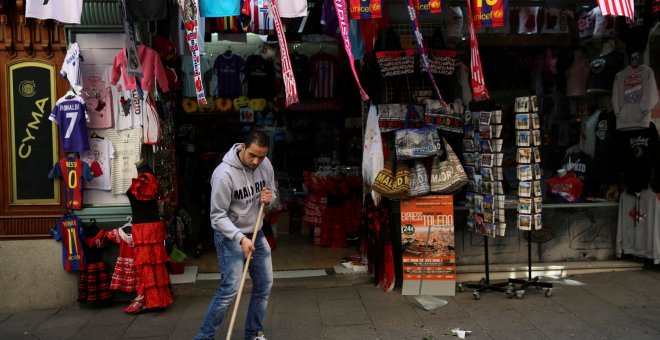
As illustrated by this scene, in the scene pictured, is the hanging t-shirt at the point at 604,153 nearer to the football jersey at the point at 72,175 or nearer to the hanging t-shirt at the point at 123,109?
the hanging t-shirt at the point at 123,109

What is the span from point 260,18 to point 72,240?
3.37 m

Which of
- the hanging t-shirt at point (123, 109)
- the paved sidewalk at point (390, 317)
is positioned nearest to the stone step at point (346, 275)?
the paved sidewalk at point (390, 317)

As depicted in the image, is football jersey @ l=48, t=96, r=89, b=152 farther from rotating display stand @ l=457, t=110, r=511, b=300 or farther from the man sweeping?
rotating display stand @ l=457, t=110, r=511, b=300

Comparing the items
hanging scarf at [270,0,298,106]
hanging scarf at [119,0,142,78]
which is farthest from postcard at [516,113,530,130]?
hanging scarf at [119,0,142,78]

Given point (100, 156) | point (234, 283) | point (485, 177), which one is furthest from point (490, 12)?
point (100, 156)

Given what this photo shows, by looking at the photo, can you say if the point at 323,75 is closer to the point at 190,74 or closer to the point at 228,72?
the point at 228,72

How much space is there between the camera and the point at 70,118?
635 centimetres

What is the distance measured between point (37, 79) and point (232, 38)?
91.3 inches

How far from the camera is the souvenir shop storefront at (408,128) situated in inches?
251

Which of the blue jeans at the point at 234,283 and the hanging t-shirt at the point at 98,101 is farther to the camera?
the hanging t-shirt at the point at 98,101

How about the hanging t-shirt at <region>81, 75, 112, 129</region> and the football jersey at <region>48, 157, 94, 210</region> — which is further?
the hanging t-shirt at <region>81, 75, 112, 129</region>

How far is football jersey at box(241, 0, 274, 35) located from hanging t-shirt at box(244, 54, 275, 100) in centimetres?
269

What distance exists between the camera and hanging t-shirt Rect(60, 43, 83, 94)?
627 cm

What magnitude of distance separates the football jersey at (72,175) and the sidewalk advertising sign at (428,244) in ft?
12.1
